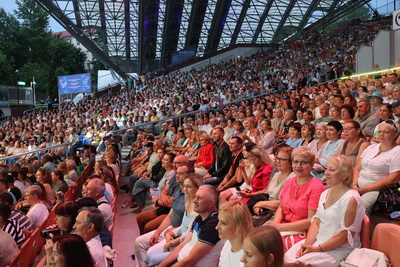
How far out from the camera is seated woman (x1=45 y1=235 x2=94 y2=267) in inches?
105

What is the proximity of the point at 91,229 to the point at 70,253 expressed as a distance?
2.70ft

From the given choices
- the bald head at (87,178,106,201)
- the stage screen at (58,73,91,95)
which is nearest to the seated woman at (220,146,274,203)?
the bald head at (87,178,106,201)

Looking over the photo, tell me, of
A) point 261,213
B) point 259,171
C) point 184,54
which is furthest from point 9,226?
point 184,54

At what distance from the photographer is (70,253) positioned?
2695 millimetres

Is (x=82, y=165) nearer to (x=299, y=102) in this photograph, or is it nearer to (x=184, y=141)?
(x=184, y=141)

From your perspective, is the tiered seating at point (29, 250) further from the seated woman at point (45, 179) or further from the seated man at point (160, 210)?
the seated woman at point (45, 179)

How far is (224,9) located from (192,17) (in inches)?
113

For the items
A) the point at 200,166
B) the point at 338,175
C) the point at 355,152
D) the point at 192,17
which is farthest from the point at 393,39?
the point at 192,17

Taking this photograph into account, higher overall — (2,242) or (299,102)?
(299,102)

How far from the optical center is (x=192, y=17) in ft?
104

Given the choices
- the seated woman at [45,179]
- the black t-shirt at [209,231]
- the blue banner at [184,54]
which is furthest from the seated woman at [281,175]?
the blue banner at [184,54]

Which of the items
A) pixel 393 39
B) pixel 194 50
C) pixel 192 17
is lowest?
pixel 393 39

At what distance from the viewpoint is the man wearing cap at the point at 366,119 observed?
241 inches

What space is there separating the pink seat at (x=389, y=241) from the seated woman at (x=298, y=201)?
1.93 ft
